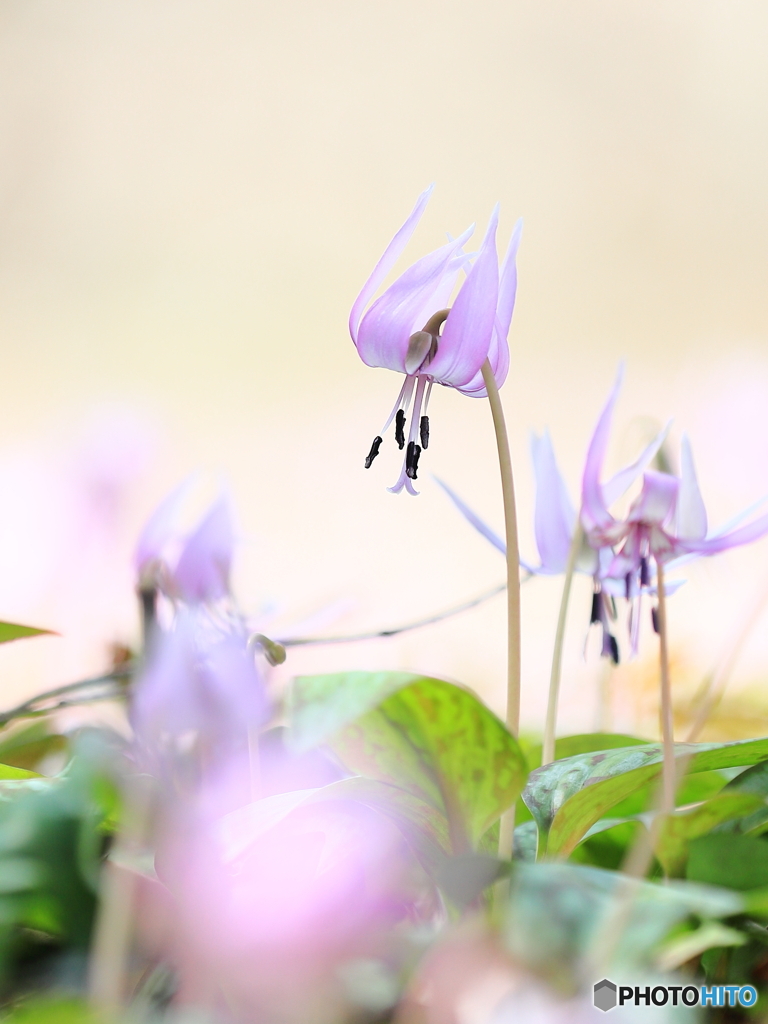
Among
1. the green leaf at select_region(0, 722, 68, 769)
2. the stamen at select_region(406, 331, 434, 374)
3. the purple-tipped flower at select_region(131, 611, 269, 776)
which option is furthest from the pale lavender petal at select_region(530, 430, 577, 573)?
the green leaf at select_region(0, 722, 68, 769)

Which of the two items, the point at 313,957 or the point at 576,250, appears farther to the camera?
the point at 576,250

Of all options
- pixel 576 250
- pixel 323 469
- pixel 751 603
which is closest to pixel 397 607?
pixel 323 469

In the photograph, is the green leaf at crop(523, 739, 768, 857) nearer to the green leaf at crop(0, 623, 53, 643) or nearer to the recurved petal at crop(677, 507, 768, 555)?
the recurved petal at crop(677, 507, 768, 555)

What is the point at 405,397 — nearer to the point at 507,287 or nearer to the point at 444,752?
the point at 507,287

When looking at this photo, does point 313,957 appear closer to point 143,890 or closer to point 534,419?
point 143,890

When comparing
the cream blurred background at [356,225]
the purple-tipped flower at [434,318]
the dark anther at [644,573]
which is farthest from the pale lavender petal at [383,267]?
the cream blurred background at [356,225]
